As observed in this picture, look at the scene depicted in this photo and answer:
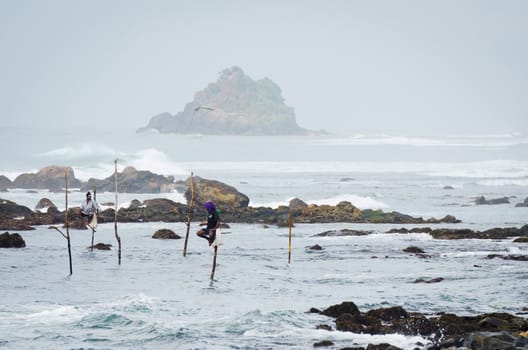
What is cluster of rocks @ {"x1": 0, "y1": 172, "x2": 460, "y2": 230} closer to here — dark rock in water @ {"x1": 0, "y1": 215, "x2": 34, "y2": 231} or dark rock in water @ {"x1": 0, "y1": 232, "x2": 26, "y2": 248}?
dark rock in water @ {"x1": 0, "y1": 215, "x2": 34, "y2": 231}

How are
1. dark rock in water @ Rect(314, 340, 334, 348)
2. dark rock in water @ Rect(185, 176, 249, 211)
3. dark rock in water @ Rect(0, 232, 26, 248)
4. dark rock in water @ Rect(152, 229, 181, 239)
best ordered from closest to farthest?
1. dark rock in water @ Rect(314, 340, 334, 348)
2. dark rock in water @ Rect(0, 232, 26, 248)
3. dark rock in water @ Rect(152, 229, 181, 239)
4. dark rock in water @ Rect(185, 176, 249, 211)

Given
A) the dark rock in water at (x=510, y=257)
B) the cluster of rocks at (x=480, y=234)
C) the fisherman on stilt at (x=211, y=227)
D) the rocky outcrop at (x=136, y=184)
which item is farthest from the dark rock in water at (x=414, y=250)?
the rocky outcrop at (x=136, y=184)

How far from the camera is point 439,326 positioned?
15.8 meters

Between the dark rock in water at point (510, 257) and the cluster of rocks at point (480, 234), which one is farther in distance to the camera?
the cluster of rocks at point (480, 234)

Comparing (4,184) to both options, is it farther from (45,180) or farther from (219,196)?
(219,196)

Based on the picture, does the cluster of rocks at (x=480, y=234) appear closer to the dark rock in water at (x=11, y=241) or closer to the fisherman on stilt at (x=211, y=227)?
the fisherman on stilt at (x=211, y=227)

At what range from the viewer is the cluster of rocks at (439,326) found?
13.7 m

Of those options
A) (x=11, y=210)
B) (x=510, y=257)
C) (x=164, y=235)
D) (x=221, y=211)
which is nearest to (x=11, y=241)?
(x=164, y=235)

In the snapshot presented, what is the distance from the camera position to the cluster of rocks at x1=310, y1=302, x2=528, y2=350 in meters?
13.7

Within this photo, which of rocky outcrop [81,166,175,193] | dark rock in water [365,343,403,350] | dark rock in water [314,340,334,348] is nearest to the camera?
dark rock in water [365,343,403,350]

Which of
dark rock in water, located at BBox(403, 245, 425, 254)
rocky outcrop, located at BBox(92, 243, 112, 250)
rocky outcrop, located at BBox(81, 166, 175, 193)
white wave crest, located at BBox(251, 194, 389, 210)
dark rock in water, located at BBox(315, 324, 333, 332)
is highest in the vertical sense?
rocky outcrop, located at BBox(81, 166, 175, 193)

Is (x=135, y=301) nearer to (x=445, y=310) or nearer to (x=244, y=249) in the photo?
(x=445, y=310)

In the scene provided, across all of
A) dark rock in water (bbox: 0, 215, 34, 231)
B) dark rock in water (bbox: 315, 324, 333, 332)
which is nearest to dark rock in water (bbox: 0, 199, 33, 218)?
dark rock in water (bbox: 0, 215, 34, 231)

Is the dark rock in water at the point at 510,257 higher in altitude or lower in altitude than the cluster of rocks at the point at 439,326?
higher
